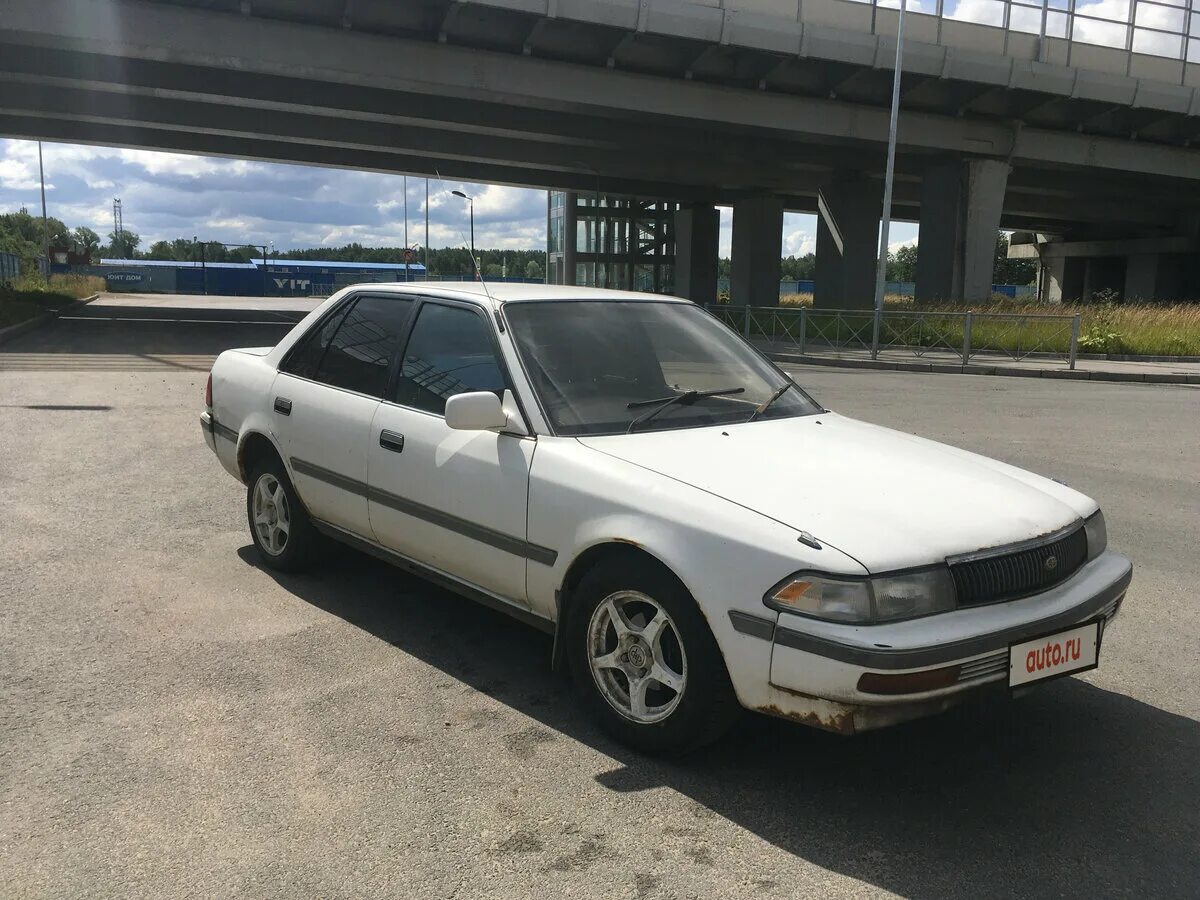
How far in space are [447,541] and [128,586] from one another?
2.09m

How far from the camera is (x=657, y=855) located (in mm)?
2770

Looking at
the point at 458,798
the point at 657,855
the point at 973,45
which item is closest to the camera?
the point at 657,855

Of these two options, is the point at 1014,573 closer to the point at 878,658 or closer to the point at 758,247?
the point at 878,658

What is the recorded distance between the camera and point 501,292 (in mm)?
4355

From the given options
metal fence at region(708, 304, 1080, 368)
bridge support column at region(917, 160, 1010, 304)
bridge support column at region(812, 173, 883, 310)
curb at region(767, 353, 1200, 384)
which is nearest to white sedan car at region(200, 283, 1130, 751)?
curb at region(767, 353, 1200, 384)

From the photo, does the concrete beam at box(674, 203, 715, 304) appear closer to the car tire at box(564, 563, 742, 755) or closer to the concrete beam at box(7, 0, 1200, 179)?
the concrete beam at box(7, 0, 1200, 179)

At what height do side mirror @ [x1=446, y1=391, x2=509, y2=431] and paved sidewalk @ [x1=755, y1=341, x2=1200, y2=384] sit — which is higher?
side mirror @ [x1=446, y1=391, x2=509, y2=431]

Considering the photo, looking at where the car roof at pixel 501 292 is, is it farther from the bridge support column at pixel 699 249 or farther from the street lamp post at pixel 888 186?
the bridge support column at pixel 699 249

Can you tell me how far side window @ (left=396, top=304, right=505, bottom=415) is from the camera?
410cm

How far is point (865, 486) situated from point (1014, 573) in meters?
0.53

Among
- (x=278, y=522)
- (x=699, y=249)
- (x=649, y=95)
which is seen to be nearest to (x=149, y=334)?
(x=649, y=95)

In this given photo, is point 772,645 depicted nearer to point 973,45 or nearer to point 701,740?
point 701,740

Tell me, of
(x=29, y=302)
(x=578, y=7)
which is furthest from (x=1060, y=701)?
(x=29, y=302)

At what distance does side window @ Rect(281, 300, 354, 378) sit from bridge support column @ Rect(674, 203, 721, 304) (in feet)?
135
